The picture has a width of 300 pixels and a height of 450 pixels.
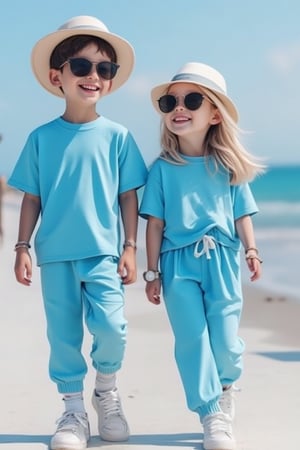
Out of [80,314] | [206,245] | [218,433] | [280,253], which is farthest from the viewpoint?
[280,253]

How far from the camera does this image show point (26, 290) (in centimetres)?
938

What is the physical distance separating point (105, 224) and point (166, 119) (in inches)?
20.5

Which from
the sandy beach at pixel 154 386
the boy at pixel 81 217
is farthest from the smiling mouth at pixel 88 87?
the sandy beach at pixel 154 386

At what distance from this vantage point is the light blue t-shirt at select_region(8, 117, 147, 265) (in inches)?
167

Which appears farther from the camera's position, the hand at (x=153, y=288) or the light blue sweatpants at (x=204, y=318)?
the hand at (x=153, y=288)

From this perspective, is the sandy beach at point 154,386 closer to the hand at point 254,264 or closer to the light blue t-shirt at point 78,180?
the hand at point 254,264

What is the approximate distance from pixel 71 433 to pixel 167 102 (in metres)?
1.41

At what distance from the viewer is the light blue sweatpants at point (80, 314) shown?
4.20m

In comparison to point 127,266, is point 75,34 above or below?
above

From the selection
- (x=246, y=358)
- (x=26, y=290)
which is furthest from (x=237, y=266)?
(x=26, y=290)

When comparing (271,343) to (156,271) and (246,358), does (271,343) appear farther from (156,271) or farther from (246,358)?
(156,271)

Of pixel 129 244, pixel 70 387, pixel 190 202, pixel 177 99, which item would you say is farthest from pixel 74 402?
pixel 177 99

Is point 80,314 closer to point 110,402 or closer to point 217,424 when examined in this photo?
point 110,402

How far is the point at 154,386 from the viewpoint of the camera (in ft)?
17.8
